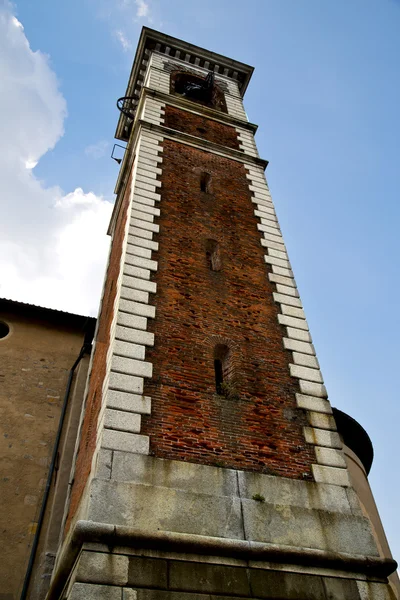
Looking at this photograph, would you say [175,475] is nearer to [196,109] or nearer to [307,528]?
[307,528]

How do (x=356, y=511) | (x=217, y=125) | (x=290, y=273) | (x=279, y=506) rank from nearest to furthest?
(x=279, y=506), (x=356, y=511), (x=290, y=273), (x=217, y=125)

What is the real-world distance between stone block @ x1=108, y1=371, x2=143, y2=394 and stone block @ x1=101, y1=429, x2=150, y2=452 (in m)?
0.73

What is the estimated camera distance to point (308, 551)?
255 inches

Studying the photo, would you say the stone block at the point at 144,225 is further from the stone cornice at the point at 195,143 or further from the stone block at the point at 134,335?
the stone cornice at the point at 195,143

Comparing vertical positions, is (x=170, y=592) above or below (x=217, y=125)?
below

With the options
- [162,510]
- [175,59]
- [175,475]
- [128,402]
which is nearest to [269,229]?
[128,402]

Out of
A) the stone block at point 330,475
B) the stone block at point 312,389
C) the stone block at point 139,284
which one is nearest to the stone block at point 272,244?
the stone block at point 139,284

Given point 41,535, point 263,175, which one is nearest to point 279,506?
point 41,535

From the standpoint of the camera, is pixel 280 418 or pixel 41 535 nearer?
pixel 280 418

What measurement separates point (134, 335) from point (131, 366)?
0.65m

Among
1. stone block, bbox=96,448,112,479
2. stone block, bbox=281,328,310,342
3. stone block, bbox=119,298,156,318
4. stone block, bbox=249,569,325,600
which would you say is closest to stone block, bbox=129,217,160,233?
stone block, bbox=119,298,156,318

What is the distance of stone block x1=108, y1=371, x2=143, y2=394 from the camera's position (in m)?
7.61

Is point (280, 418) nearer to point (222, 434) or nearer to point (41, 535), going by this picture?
point (222, 434)

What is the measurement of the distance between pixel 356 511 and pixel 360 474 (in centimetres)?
733
